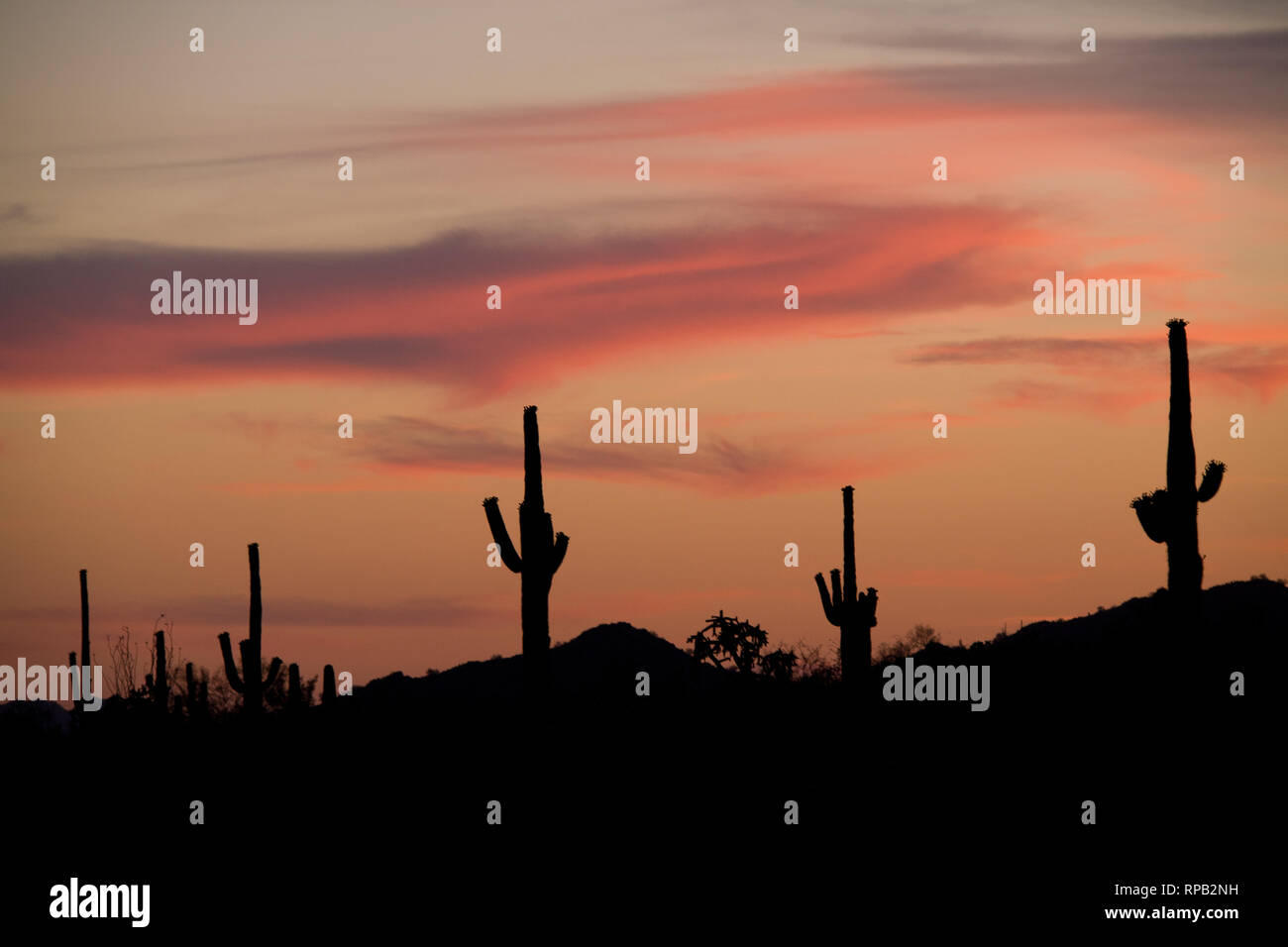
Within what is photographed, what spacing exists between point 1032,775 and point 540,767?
7529 millimetres

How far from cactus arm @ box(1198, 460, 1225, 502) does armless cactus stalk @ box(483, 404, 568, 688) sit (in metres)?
9.60

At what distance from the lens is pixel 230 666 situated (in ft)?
129

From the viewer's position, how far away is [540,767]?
2508cm

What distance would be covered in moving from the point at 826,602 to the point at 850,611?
154 centimetres

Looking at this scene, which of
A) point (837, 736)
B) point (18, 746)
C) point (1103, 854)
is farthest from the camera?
point (18, 746)

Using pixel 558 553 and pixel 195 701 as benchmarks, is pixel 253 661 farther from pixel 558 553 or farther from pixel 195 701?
pixel 558 553

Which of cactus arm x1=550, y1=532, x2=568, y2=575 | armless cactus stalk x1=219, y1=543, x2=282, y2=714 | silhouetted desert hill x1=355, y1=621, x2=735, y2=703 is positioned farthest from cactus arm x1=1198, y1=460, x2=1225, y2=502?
silhouetted desert hill x1=355, y1=621, x2=735, y2=703

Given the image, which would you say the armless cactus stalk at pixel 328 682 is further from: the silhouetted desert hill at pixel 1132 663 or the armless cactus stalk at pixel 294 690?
the silhouetted desert hill at pixel 1132 663

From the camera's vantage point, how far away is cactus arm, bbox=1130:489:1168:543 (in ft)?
77.3

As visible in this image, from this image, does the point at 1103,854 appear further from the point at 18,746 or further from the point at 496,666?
the point at 496,666

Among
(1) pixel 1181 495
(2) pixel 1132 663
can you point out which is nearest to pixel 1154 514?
(1) pixel 1181 495

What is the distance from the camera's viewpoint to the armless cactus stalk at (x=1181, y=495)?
23.3 meters
